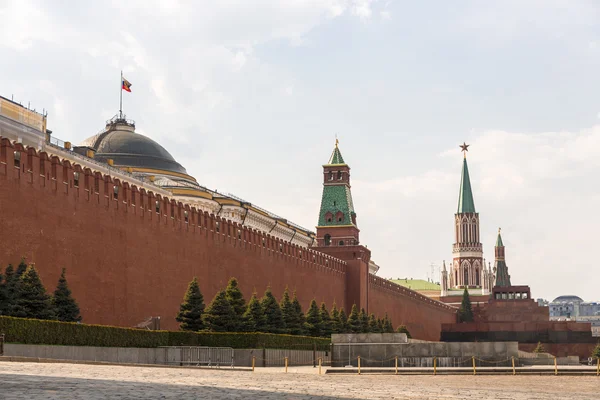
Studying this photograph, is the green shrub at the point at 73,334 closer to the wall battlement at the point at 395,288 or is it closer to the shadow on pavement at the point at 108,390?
the shadow on pavement at the point at 108,390

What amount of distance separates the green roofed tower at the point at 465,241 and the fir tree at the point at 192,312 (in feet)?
341

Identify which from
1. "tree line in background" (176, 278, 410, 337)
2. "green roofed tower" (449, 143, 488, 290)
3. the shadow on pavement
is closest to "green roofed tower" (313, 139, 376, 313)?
"tree line in background" (176, 278, 410, 337)

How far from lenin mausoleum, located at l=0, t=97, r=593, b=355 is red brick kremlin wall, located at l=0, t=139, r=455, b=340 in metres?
0.04

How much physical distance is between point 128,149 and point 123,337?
32.3 metres

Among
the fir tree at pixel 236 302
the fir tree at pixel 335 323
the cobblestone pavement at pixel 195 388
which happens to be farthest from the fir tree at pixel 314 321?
the cobblestone pavement at pixel 195 388

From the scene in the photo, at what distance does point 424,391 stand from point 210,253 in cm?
2417

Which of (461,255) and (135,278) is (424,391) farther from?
(461,255)

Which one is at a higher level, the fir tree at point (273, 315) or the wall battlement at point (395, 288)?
the wall battlement at point (395, 288)

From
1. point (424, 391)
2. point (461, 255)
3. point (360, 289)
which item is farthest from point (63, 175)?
point (461, 255)

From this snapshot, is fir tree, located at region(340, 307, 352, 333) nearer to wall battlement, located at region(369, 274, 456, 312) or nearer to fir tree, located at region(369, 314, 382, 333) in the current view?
fir tree, located at region(369, 314, 382, 333)

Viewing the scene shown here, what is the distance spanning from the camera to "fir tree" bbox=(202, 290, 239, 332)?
1363 inches

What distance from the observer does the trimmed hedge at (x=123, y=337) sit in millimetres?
23188

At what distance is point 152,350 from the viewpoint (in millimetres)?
30078

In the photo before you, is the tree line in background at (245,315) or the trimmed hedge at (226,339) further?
the tree line in background at (245,315)
